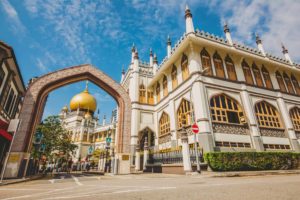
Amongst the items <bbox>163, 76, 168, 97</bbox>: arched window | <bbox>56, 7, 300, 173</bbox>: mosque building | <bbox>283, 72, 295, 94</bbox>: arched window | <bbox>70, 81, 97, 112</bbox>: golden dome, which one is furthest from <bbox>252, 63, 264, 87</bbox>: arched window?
<bbox>70, 81, 97, 112</bbox>: golden dome

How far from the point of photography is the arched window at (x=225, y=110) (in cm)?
1482

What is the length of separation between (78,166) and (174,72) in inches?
1142

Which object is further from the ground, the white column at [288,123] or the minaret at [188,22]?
the minaret at [188,22]

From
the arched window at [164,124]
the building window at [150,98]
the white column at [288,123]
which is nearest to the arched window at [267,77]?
the white column at [288,123]

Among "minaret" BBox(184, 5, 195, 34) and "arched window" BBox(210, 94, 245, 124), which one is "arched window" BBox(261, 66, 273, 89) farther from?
"minaret" BBox(184, 5, 195, 34)

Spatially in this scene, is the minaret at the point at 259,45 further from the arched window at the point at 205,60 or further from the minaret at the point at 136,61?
the minaret at the point at 136,61

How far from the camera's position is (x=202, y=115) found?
13758 mm

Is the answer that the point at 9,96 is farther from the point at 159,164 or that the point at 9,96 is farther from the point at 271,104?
the point at 271,104

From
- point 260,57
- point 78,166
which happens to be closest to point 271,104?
point 260,57

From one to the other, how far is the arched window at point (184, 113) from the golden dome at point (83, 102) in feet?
113

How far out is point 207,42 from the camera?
641 inches

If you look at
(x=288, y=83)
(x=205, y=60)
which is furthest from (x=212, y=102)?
(x=288, y=83)

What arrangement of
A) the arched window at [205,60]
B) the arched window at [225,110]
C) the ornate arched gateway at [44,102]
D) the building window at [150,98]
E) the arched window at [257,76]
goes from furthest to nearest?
the building window at [150,98] → the arched window at [257,76] → the arched window at [205,60] → the arched window at [225,110] → the ornate arched gateway at [44,102]

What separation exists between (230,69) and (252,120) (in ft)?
17.8
